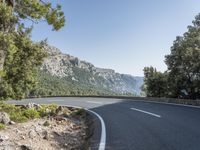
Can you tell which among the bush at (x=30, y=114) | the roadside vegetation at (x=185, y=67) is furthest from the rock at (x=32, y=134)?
the roadside vegetation at (x=185, y=67)

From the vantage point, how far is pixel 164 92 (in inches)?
1677

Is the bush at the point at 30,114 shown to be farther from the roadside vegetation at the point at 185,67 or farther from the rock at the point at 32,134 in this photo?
the roadside vegetation at the point at 185,67

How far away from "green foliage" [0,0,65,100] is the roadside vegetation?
19669 mm

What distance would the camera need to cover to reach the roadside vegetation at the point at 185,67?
3366 centimetres

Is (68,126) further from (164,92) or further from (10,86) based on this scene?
(164,92)

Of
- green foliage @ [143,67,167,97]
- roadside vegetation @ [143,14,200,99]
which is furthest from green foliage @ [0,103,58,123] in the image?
green foliage @ [143,67,167,97]

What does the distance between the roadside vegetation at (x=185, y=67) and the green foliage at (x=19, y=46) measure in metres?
19.7

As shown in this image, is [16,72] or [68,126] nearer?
[68,126]

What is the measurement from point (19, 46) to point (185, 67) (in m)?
24.9

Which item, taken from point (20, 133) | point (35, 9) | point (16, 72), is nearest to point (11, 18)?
point (35, 9)

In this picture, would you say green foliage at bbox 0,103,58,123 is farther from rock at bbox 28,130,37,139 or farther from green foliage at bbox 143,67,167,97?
green foliage at bbox 143,67,167,97

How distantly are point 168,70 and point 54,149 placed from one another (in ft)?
110

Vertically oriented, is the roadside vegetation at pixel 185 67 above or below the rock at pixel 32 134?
above

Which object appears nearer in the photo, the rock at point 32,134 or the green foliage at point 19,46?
the rock at point 32,134
